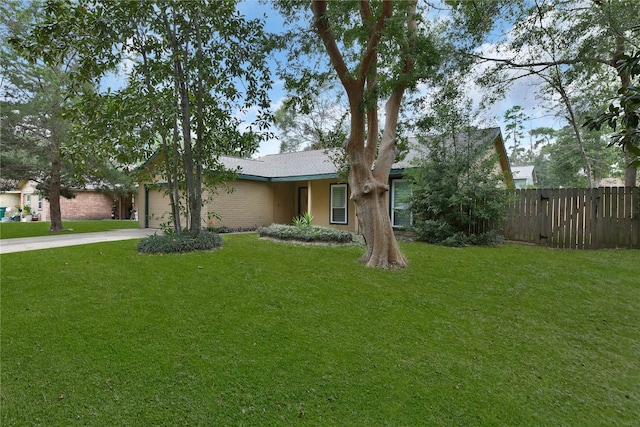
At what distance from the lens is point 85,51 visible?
6.06 m

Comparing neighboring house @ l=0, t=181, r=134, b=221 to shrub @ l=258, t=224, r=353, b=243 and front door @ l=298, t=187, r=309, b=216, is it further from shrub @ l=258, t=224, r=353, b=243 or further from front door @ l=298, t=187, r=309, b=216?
shrub @ l=258, t=224, r=353, b=243

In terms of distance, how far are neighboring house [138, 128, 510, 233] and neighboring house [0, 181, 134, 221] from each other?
487 inches

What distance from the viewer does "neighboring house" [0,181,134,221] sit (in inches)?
928

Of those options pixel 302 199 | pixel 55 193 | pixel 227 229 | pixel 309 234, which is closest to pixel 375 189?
pixel 309 234

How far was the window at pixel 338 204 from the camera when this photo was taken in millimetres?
13195

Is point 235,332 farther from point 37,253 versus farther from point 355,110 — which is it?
point 37,253

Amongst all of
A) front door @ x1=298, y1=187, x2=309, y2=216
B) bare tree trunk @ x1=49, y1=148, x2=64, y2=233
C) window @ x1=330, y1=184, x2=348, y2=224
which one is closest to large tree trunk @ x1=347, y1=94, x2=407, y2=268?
window @ x1=330, y1=184, x2=348, y2=224

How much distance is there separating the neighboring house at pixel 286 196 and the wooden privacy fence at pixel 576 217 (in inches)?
126

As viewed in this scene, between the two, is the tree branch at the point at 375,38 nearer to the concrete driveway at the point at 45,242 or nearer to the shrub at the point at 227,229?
the concrete driveway at the point at 45,242

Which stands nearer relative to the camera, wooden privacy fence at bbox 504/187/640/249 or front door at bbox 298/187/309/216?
wooden privacy fence at bbox 504/187/640/249

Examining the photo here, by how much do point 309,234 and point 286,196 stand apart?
7.14 m


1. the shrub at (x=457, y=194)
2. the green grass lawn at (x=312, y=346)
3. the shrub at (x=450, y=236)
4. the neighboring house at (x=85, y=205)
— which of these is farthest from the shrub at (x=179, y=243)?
the neighboring house at (x=85, y=205)

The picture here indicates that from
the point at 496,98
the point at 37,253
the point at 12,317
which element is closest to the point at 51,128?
the point at 37,253

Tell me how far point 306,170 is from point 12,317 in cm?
1157
